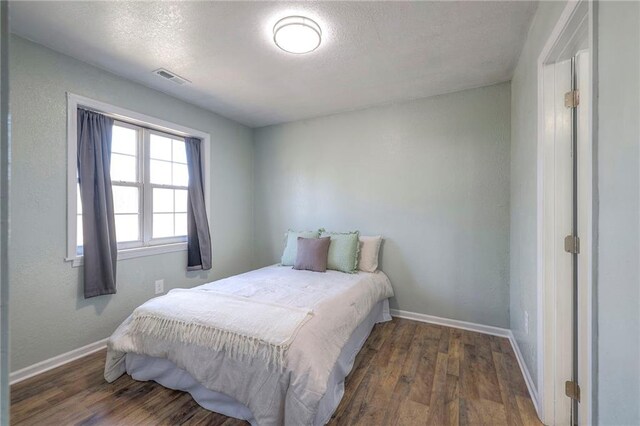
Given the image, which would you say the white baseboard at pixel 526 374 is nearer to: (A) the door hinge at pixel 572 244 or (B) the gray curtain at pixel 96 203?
(A) the door hinge at pixel 572 244

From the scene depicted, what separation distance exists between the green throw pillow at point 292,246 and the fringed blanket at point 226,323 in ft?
4.10

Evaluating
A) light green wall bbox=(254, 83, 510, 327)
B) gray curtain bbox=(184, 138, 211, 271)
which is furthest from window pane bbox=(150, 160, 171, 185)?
light green wall bbox=(254, 83, 510, 327)

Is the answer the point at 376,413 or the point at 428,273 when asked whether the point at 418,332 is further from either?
the point at 376,413

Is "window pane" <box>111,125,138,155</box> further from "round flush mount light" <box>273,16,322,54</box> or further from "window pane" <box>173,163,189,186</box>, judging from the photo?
"round flush mount light" <box>273,16,322,54</box>

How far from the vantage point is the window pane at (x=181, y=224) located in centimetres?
311

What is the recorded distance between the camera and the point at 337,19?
1749 millimetres

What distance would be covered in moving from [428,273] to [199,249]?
8.46 feet

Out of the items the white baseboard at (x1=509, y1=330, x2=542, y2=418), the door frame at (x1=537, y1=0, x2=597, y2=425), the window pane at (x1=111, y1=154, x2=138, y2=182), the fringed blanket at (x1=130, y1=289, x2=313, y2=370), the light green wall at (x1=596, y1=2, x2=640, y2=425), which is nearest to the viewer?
the light green wall at (x1=596, y1=2, x2=640, y2=425)

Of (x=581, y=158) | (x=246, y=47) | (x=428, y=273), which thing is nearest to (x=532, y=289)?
(x=581, y=158)

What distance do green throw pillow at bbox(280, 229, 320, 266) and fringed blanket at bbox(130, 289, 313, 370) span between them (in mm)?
1251

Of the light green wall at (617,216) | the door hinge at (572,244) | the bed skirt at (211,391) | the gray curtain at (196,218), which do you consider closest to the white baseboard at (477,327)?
the door hinge at (572,244)

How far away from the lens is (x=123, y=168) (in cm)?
262

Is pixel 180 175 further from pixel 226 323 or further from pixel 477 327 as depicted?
pixel 477 327

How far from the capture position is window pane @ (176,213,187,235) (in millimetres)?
3115
